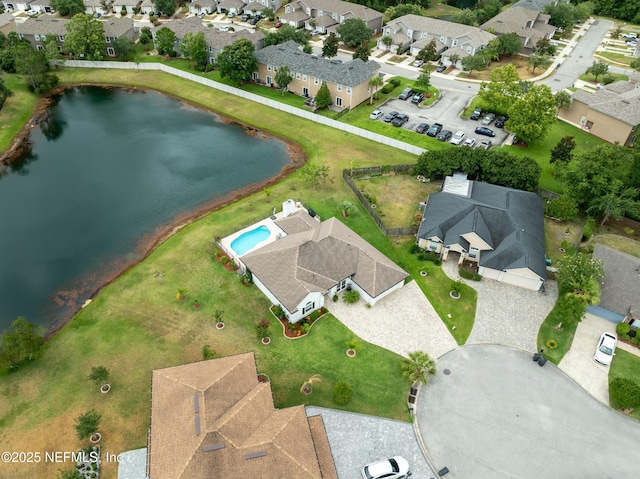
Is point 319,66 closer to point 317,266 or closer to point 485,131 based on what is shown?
point 485,131

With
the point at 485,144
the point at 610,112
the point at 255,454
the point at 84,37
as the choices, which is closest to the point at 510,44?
the point at 610,112

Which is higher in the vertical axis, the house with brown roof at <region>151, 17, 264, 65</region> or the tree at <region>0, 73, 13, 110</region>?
the house with brown roof at <region>151, 17, 264, 65</region>

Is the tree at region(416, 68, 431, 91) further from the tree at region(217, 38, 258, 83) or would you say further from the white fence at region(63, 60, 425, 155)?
the tree at region(217, 38, 258, 83)

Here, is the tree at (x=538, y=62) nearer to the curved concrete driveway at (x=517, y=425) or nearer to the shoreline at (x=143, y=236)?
the shoreline at (x=143, y=236)

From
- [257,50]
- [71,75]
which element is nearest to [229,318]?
[257,50]

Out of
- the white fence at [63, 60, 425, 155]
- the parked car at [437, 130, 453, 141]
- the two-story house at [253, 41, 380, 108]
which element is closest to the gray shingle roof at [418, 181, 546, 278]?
the white fence at [63, 60, 425, 155]

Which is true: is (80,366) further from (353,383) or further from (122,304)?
(353,383)

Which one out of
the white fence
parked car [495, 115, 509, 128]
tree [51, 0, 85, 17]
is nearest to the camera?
the white fence
